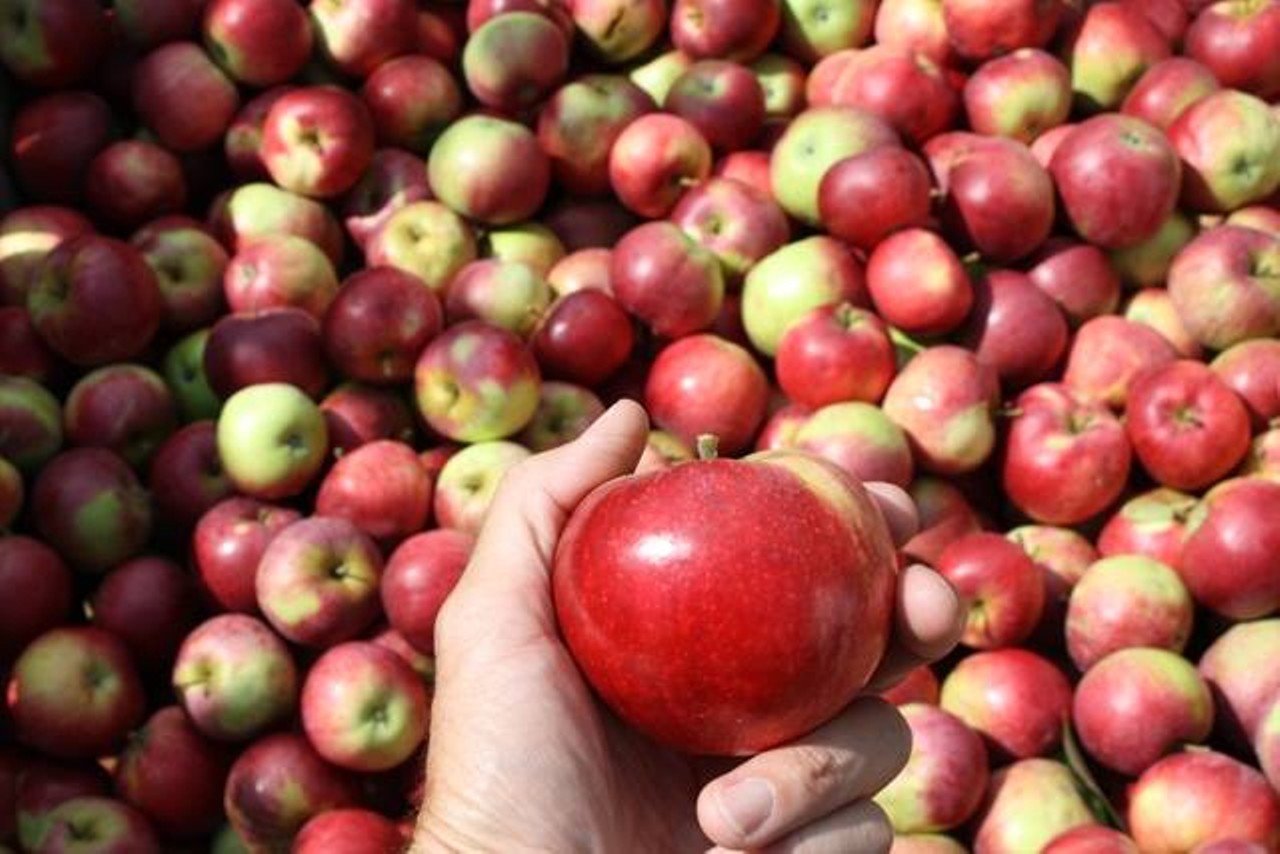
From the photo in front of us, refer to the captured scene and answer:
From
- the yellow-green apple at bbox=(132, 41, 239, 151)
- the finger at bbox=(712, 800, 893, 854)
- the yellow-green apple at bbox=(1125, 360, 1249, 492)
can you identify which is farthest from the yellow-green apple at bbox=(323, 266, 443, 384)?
the finger at bbox=(712, 800, 893, 854)

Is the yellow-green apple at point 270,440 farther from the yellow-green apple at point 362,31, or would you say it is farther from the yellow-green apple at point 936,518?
the yellow-green apple at point 936,518

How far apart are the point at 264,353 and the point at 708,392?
1.07 meters

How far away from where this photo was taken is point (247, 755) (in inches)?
114

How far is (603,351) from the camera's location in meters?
3.51

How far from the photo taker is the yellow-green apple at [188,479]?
3279mm

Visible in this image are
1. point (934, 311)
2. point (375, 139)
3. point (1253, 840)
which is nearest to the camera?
point (1253, 840)

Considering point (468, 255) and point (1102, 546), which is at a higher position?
point (468, 255)

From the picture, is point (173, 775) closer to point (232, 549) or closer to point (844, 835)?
point (232, 549)

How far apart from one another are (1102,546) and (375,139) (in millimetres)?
2297

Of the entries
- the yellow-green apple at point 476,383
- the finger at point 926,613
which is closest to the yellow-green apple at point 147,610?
the yellow-green apple at point 476,383

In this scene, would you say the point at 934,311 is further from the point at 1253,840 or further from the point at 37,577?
the point at 37,577

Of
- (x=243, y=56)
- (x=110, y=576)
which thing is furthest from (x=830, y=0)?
(x=110, y=576)

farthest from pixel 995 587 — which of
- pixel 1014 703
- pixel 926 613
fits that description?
pixel 926 613

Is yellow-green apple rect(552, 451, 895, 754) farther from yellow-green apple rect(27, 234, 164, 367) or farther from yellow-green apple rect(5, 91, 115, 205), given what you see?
yellow-green apple rect(5, 91, 115, 205)
